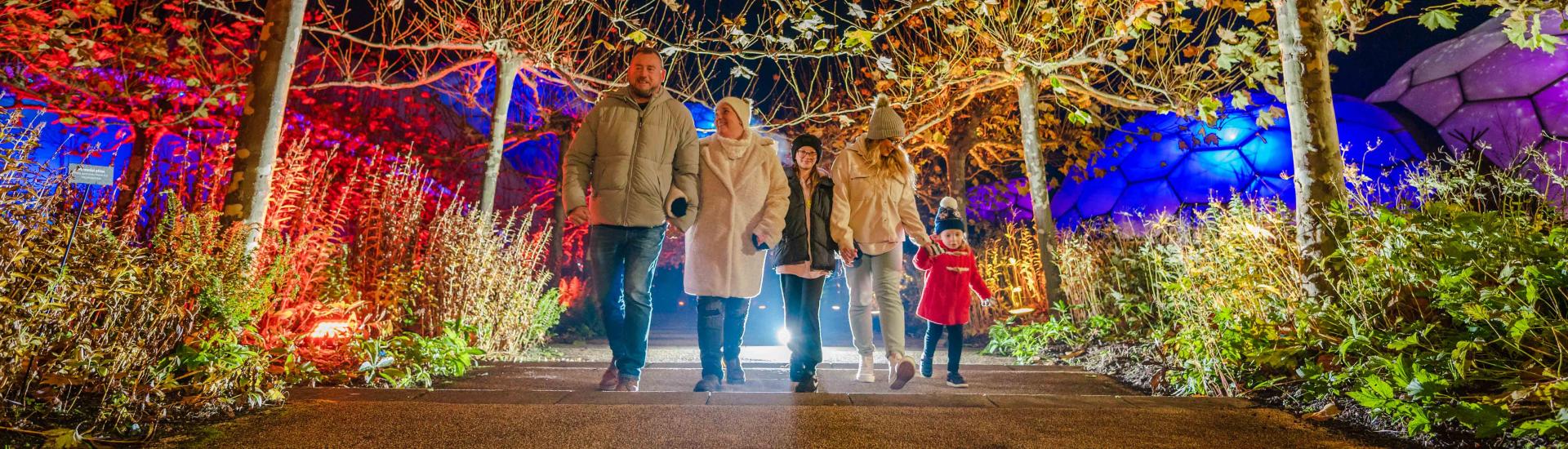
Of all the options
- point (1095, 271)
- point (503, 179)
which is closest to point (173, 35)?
point (503, 179)

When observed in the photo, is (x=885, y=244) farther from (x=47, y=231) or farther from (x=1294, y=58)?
(x=47, y=231)

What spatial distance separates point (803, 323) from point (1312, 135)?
8.96 feet

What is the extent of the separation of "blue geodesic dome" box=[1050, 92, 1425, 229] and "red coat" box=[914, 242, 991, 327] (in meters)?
9.19

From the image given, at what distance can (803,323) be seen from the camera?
→ 367 cm

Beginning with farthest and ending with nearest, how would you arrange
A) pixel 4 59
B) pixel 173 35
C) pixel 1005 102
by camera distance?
pixel 1005 102
pixel 173 35
pixel 4 59

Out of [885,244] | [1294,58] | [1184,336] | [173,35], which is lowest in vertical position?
[1184,336]

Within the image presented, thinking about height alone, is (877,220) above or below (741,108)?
below

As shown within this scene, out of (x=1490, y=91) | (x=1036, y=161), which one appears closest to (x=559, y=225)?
(x=1036, y=161)

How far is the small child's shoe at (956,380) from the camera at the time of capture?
165 inches

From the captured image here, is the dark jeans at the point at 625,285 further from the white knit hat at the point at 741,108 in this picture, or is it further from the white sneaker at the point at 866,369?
the white sneaker at the point at 866,369

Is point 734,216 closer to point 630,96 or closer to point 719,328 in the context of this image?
point 719,328

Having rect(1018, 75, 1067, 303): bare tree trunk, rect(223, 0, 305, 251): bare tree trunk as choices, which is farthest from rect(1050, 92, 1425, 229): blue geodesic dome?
rect(223, 0, 305, 251): bare tree trunk

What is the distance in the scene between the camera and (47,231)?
237 centimetres

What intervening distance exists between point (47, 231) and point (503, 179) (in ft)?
54.1
